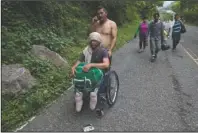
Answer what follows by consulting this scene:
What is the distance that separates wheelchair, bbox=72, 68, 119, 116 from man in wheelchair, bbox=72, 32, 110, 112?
0.09m

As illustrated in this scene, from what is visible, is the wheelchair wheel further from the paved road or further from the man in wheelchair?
the man in wheelchair

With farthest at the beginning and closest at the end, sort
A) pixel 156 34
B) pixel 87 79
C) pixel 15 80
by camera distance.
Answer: pixel 156 34, pixel 15 80, pixel 87 79

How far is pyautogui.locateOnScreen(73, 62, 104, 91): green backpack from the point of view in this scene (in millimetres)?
5273

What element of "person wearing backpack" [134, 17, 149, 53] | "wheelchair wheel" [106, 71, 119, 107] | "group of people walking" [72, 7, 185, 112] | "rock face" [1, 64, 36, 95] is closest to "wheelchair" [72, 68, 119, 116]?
"wheelchair wheel" [106, 71, 119, 107]

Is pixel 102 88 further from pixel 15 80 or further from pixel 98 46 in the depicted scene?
pixel 15 80

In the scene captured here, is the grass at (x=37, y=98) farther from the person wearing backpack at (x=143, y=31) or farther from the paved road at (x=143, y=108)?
the person wearing backpack at (x=143, y=31)

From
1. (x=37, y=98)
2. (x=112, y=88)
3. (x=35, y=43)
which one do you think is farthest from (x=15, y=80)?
(x=35, y=43)

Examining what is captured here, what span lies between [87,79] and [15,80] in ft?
5.72

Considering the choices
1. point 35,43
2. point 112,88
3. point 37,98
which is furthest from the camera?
point 35,43

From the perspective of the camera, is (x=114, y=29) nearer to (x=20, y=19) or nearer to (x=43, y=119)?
(x=43, y=119)

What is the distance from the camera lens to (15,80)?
20.2 ft

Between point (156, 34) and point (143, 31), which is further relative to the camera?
point (143, 31)

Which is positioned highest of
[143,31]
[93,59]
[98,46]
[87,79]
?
[98,46]

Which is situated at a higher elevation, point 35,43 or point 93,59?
point 93,59
